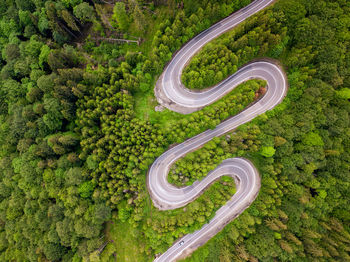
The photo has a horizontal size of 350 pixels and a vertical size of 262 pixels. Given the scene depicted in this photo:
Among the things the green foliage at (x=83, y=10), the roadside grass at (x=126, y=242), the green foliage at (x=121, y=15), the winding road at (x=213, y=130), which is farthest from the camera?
the winding road at (x=213, y=130)

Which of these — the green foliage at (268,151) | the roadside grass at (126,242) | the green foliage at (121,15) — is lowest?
the roadside grass at (126,242)

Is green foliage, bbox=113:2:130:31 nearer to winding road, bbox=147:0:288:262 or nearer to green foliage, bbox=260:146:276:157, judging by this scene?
winding road, bbox=147:0:288:262

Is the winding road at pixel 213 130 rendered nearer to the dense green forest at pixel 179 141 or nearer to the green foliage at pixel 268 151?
the dense green forest at pixel 179 141

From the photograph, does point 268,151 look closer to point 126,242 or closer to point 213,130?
point 213,130

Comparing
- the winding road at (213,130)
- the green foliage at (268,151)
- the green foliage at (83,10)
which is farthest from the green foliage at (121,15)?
the green foliage at (268,151)

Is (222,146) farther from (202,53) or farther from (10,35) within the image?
(10,35)

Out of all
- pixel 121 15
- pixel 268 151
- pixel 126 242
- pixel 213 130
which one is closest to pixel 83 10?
pixel 121 15
